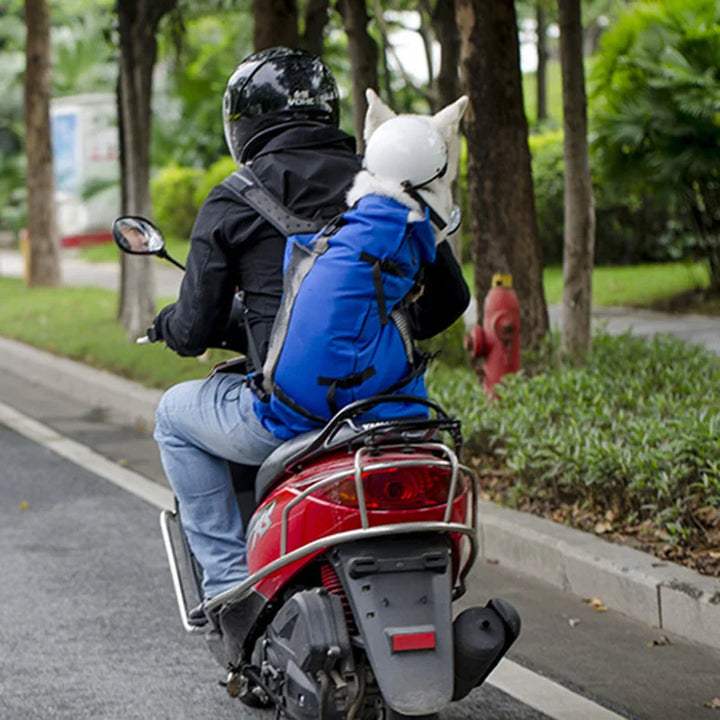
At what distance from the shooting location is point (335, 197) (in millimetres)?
3568

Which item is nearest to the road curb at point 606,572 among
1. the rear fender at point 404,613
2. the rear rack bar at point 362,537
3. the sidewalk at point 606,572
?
the sidewalk at point 606,572

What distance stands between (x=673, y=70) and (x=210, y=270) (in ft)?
34.5

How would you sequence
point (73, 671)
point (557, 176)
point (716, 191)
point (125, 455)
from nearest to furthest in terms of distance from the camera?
point (73, 671) < point (125, 455) < point (716, 191) < point (557, 176)

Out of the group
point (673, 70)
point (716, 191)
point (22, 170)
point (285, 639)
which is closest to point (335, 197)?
point (285, 639)

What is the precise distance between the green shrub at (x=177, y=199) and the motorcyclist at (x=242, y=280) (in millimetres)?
25399

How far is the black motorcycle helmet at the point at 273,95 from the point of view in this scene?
3711mm

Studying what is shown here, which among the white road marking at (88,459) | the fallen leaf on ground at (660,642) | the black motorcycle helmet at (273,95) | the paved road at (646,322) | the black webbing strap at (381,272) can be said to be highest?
the black motorcycle helmet at (273,95)

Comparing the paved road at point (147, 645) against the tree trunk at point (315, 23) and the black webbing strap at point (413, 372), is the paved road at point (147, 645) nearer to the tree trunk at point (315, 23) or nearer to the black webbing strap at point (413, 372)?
the black webbing strap at point (413, 372)

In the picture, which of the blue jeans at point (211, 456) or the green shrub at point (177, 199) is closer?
the blue jeans at point (211, 456)

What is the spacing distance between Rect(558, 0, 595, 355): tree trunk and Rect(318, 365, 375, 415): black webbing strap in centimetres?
568

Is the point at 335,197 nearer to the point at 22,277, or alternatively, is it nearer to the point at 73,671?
the point at 73,671

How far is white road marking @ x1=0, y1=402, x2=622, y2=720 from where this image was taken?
165 inches

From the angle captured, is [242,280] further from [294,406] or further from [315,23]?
[315,23]

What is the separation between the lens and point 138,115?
44.2 feet
